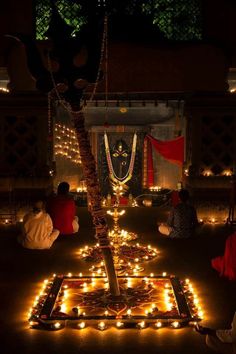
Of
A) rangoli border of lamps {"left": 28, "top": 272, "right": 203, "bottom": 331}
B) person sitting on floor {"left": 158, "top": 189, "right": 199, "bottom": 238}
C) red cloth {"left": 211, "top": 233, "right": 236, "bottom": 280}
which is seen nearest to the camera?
rangoli border of lamps {"left": 28, "top": 272, "right": 203, "bottom": 331}

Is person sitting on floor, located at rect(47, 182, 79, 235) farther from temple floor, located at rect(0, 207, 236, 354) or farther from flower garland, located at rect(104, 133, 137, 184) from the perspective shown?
flower garland, located at rect(104, 133, 137, 184)

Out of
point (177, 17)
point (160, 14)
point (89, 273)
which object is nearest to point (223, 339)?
point (89, 273)

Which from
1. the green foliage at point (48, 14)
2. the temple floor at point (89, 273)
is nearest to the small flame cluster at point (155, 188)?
the temple floor at point (89, 273)

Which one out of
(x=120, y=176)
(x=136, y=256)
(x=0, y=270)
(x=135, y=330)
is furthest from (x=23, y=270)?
(x=120, y=176)

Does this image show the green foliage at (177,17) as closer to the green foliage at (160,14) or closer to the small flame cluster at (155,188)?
the green foliage at (160,14)

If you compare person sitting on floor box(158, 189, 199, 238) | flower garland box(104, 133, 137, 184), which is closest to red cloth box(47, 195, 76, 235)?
person sitting on floor box(158, 189, 199, 238)

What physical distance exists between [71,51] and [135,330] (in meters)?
2.89

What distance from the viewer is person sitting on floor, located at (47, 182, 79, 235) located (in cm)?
863

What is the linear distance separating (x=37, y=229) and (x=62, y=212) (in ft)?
3.35

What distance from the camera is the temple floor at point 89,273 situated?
14.3ft

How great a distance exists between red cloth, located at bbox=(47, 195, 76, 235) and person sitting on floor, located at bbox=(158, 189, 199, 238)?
1735 mm

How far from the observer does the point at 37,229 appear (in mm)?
7684

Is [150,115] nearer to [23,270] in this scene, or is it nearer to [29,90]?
[29,90]

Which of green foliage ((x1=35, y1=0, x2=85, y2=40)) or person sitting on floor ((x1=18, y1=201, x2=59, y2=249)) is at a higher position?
green foliage ((x1=35, y1=0, x2=85, y2=40))
